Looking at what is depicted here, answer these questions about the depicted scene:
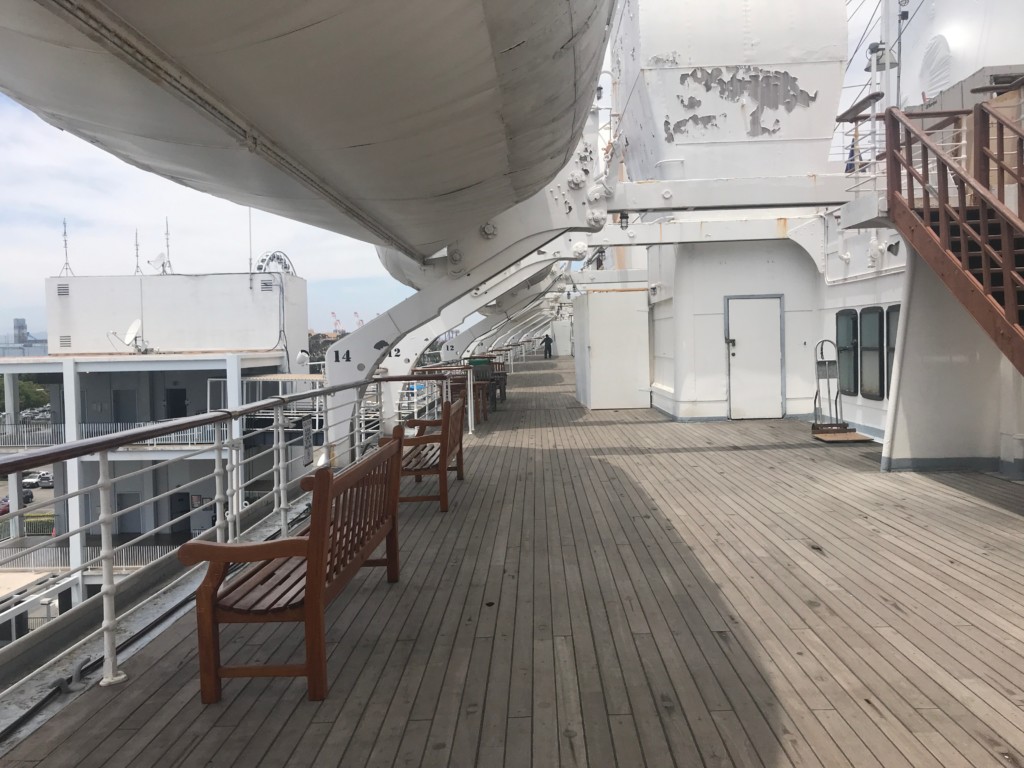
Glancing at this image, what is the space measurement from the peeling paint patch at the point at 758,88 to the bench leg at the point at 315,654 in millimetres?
10220

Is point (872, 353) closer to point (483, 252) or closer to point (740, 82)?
point (740, 82)

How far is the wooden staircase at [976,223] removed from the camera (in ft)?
15.6

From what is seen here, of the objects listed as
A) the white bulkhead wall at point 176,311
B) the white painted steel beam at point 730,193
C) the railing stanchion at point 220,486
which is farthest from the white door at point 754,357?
the white bulkhead wall at point 176,311

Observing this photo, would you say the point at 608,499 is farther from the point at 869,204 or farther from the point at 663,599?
the point at 869,204

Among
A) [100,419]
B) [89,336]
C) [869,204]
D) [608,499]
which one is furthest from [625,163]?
[89,336]

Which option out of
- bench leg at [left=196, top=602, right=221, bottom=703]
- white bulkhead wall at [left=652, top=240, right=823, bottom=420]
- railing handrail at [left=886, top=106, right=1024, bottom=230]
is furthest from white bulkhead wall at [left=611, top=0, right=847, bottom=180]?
bench leg at [left=196, top=602, right=221, bottom=703]

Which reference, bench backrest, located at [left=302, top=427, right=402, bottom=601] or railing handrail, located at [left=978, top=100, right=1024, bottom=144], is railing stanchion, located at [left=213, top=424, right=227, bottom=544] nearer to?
bench backrest, located at [left=302, top=427, right=402, bottom=601]

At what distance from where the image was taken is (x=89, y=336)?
3409 cm

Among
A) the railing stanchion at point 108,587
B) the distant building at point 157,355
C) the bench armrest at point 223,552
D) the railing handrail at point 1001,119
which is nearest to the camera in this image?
the bench armrest at point 223,552

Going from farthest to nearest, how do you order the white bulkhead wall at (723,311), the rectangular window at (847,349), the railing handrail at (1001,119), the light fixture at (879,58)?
the light fixture at (879,58) → the white bulkhead wall at (723,311) → the rectangular window at (847,349) → the railing handrail at (1001,119)

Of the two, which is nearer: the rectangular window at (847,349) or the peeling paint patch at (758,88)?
the rectangular window at (847,349)

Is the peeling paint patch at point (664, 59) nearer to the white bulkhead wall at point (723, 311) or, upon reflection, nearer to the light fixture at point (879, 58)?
the white bulkhead wall at point (723, 311)

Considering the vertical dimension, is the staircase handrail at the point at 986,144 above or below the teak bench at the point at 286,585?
above

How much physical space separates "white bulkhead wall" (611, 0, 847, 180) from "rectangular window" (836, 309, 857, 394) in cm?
275
